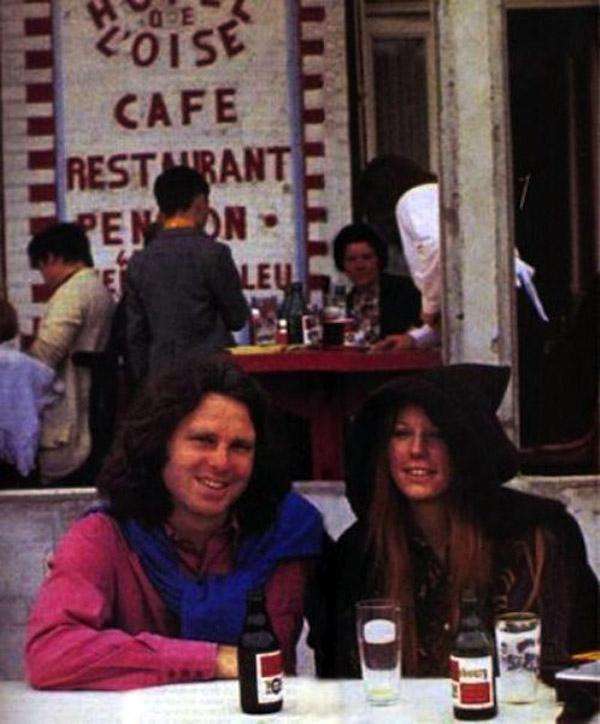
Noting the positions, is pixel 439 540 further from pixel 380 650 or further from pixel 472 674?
pixel 472 674

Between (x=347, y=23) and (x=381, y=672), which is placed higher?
(x=347, y=23)

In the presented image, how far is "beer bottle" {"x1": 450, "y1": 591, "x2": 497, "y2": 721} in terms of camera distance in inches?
106

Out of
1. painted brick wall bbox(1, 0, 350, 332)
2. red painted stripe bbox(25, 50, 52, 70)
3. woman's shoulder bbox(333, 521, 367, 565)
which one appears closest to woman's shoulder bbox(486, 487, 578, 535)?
woman's shoulder bbox(333, 521, 367, 565)

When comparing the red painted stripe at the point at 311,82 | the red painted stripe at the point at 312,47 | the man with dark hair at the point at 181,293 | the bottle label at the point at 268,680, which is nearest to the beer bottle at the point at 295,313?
the man with dark hair at the point at 181,293

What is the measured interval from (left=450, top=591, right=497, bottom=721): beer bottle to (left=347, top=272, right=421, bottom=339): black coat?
2840 millimetres

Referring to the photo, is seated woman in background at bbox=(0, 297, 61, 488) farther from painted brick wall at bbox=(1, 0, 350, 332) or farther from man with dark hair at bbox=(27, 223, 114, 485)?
painted brick wall at bbox=(1, 0, 350, 332)

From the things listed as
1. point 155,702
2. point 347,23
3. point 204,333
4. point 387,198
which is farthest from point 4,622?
point 347,23

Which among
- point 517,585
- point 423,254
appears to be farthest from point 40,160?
point 517,585

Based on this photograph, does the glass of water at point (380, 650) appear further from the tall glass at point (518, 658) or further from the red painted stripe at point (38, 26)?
the red painted stripe at point (38, 26)

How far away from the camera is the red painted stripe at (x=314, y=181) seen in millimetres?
7039

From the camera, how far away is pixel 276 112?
278 inches

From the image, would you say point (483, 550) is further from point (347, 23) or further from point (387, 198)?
point (347, 23)

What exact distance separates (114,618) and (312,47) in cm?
405

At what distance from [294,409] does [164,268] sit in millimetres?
511
